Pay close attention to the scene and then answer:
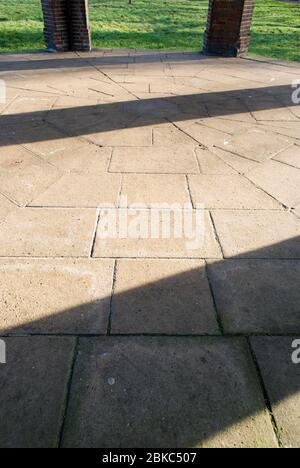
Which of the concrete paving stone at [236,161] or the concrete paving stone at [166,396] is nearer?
the concrete paving stone at [166,396]

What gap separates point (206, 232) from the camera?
292 centimetres

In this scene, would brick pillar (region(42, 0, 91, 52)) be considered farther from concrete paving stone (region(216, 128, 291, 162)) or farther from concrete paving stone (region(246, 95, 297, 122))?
concrete paving stone (region(216, 128, 291, 162))

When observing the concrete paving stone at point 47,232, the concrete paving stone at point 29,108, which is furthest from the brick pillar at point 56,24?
the concrete paving stone at point 47,232

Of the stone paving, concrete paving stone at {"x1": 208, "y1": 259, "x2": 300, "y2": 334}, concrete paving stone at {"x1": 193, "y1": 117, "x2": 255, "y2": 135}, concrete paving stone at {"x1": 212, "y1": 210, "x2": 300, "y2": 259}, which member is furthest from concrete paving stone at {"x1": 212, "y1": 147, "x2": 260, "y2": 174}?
concrete paving stone at {"x1": 208, "y1": 259, "x2": 300, "y2": 334}

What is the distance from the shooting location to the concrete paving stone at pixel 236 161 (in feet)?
12.8

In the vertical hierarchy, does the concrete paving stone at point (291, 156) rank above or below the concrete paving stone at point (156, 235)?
above

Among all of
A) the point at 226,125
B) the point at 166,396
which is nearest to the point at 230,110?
the point at 226,125

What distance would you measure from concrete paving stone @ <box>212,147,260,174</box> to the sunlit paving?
0.08ft

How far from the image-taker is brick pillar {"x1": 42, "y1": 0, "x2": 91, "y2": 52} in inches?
309

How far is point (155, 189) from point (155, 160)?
66 cm

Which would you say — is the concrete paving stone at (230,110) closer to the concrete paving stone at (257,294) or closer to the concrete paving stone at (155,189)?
the concrete paving stone at (155,189)

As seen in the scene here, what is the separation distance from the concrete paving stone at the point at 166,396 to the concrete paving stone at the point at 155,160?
7.27ft

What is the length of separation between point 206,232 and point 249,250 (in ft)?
1.29

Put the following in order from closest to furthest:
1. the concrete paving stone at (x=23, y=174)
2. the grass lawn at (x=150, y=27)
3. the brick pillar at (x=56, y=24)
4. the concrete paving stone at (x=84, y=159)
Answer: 1. the concrete paving stone at (x=23, y=174)
2. the concrete paving stone at (x=84, y=159)
3. the brick pillar at (x=56, y=24)
4. the grass lawn at (x=150, y=27)
